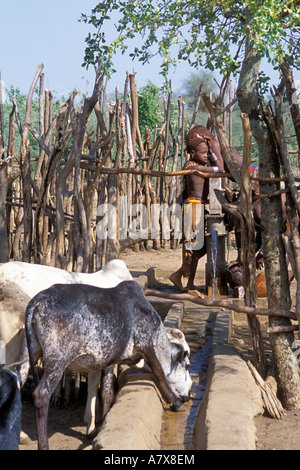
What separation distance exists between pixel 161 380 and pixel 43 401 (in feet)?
3.67

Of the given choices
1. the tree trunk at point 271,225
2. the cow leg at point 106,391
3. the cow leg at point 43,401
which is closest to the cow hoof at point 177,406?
the cow leg at point 106,391

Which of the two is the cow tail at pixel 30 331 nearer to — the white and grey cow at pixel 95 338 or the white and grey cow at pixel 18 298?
the white and grey cow at pixel 95 338

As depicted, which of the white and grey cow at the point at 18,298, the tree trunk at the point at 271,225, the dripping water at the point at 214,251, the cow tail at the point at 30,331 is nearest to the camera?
the cow tail at the point at 30,331

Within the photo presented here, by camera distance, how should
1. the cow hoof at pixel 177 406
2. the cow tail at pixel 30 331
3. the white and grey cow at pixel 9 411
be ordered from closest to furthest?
the white and grey cow at pixel 9 411 → the cow tail at pixel 30 331 → the cow hoof at pixel 177 406

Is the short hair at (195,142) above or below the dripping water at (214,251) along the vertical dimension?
above

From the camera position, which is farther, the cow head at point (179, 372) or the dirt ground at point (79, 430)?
the cow head at point (179, 372)

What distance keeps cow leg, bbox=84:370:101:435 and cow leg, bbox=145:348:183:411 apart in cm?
40

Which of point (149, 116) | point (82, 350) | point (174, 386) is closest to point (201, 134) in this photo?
point (174, 386)

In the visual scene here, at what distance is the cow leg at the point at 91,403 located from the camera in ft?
14.6

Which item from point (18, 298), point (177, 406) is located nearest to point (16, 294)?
point (18, 298)

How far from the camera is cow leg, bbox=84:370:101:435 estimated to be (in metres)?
4.46

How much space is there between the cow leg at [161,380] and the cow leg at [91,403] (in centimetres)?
40

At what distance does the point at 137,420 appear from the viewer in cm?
391

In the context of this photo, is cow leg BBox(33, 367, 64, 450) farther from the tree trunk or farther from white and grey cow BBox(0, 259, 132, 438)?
the tree trunk
